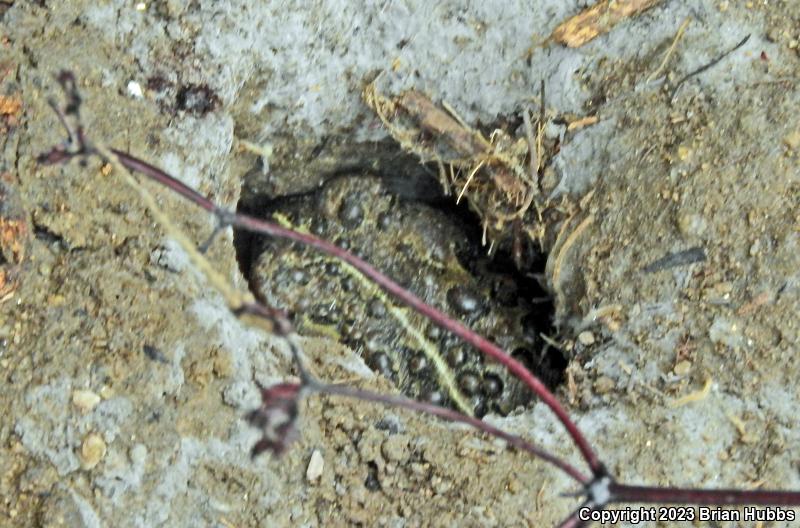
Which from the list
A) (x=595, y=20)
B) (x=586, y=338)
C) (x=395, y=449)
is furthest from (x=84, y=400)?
(x=595, y=20)

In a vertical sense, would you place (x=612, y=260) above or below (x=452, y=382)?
above

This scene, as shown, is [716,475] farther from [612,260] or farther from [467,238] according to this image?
[467,238]

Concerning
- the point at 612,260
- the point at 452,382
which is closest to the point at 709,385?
the point at 612,260

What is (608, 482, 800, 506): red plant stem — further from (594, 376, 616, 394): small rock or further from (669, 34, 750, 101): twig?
(669, 34, 750, 101): twig

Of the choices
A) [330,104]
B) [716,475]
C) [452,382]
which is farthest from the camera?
[452,382]

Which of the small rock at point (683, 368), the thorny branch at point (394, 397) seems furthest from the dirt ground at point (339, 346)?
the thorny branch at point (394, 397)
